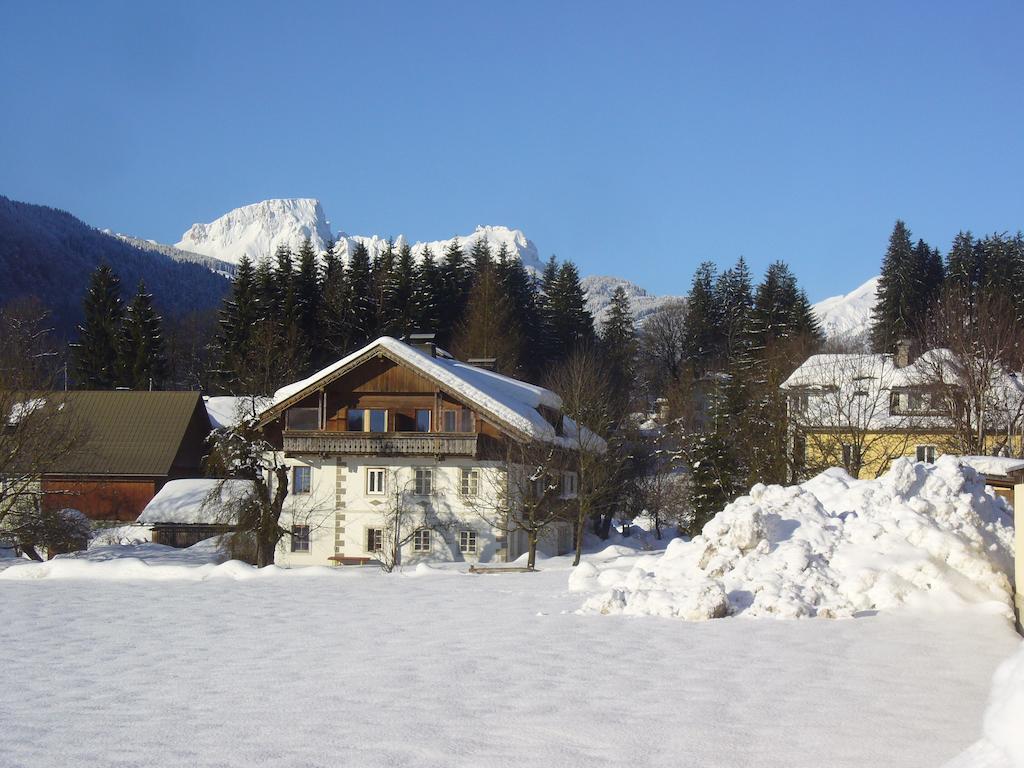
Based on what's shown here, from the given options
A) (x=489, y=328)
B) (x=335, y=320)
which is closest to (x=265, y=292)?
(x=335, y=320)

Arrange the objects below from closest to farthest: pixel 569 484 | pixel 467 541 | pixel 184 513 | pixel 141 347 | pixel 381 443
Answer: pixel 467 541, pixel 381 443, pixel 569 484, pixel 184 513, pixel 141 347

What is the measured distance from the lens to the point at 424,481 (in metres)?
42.3

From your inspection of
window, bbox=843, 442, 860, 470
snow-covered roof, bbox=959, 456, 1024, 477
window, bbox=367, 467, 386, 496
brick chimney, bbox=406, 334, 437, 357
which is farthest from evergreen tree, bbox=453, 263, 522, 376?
snow-covered roof, bbox=959, 456, 1024, 477

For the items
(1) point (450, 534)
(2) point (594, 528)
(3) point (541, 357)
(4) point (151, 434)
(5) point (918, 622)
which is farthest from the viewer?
(3) point (541, 357)

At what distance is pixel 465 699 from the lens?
1192cm

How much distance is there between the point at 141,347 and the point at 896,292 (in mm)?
60025

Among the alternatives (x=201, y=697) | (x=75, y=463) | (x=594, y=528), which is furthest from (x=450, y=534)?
(x=201, y=697)

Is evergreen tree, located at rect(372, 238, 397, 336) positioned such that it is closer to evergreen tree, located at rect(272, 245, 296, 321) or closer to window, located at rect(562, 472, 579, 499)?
evergreen tree, located at rect(272, 245, 296, 321)

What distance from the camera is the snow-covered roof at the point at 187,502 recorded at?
1766 inches

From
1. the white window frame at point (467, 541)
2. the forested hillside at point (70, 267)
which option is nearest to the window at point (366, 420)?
the white window frame at point (467, 541)

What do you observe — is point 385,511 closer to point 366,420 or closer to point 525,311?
point 366,420

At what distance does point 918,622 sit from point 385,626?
337 inches

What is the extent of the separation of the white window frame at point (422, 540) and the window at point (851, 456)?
16.3m

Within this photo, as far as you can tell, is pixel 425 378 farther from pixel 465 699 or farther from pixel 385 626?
pixel 465 699
